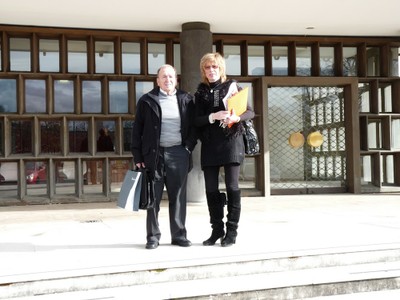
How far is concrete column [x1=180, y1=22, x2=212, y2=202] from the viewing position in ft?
23.4

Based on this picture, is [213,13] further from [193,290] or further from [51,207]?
[193,290]

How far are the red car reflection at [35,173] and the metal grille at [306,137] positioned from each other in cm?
356

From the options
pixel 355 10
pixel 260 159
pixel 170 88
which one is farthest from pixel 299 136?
pixel 170 88

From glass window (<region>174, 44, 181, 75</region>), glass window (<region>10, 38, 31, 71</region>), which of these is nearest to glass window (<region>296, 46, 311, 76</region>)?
glass window (<region>174, 44, 181, 75</region>)

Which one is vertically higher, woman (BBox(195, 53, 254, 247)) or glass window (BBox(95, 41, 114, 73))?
glass window (BBox(95, 41, 114, 73))

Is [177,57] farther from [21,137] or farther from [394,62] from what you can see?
[394,62]

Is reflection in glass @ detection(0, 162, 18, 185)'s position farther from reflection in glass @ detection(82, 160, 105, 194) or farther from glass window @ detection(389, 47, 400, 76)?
glass window @ detection(389, 47, 400, 76)

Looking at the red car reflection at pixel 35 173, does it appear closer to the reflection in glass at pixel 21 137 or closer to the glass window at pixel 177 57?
the reflection in glass at pixel 21 137

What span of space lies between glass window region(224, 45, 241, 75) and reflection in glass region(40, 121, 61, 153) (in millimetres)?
2757

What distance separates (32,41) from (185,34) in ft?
7.28

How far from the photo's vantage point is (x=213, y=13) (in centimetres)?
678

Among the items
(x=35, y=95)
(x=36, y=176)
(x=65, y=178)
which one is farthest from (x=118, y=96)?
(x=36, y=176)

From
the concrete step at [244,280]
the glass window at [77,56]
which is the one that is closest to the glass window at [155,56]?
the glass window at [77,56]

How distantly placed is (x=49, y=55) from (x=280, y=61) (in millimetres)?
3612
